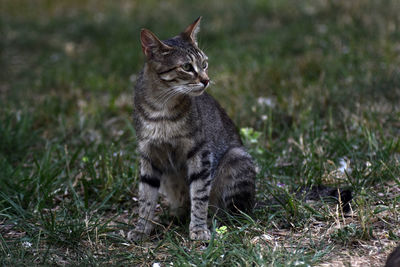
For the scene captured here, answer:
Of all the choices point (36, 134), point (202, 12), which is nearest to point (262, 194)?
point (36, 134)

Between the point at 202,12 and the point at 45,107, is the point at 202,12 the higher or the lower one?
the higher one

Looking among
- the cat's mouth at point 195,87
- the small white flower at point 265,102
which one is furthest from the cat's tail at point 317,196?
the small white flower at point 265,102

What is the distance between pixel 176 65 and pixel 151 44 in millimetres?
237

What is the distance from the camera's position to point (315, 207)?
11.6ft

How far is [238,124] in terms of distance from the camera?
5234mm

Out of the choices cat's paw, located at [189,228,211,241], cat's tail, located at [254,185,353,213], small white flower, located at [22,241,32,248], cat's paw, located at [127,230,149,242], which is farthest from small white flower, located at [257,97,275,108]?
small white flower, located at [22,241,32,248]

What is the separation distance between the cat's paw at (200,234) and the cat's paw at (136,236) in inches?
12.6

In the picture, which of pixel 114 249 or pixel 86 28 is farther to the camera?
pixel 86 28

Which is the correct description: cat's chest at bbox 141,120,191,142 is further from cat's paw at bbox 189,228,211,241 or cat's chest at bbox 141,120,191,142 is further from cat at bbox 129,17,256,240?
cat's paw at bbox 189,228,211,241

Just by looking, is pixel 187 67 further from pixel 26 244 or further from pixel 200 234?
pixel 26 244

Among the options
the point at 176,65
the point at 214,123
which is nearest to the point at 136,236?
the point at 214,123

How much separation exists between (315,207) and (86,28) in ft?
21.6

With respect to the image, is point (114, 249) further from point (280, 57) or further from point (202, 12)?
point (202, 12)

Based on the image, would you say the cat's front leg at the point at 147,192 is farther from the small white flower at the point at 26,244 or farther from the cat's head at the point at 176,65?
the small white flower at the point at 26,244
